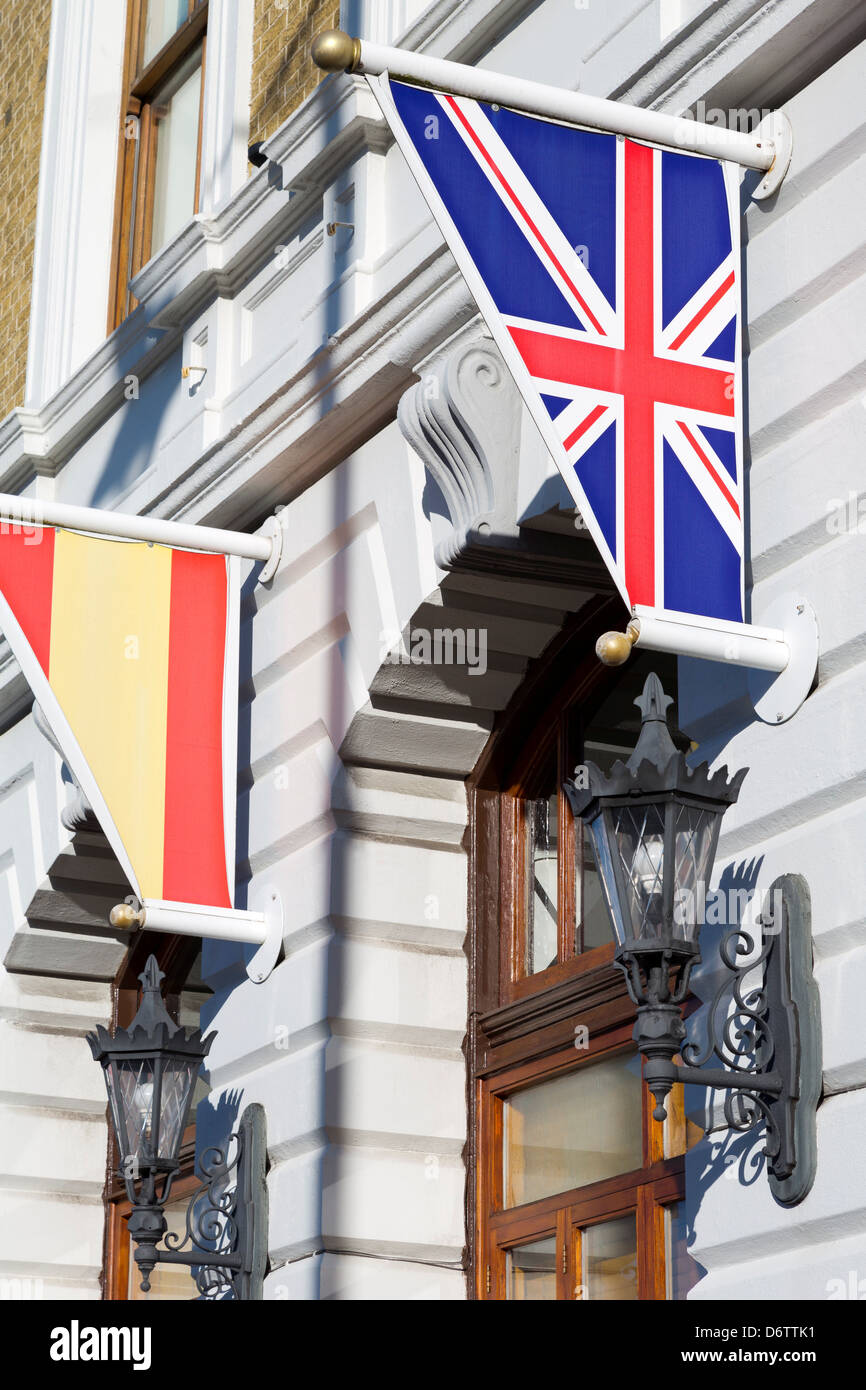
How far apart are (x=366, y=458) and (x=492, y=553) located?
1.10 metres

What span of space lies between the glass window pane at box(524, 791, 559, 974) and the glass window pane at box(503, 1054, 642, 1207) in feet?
1.58

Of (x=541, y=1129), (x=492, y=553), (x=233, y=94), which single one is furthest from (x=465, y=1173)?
(x=233, y=94)

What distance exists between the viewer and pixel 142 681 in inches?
305

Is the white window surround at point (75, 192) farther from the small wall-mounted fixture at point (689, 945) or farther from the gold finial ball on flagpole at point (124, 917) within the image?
the small wall-mounted fixture at point (689, 945)

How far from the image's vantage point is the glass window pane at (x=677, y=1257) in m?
6.03

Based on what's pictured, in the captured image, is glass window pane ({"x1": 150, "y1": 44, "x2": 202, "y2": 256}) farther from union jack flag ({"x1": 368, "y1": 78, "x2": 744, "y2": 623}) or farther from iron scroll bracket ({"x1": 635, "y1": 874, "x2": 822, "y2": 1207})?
iron scroll bracket ({"x1": 635, "y1": 874, "x2": 822, "y2": 1207})

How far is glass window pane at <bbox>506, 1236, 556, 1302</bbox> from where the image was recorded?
22.1 feet

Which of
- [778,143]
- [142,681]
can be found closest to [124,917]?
[142,681]

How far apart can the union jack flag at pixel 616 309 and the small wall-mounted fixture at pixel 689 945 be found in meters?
0.54

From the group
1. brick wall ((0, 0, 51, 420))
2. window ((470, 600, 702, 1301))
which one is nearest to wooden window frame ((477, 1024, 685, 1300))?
window ((470, 600, 702, 1301))

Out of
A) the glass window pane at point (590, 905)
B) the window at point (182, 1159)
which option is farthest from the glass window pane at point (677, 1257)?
the window at point (182, 1159)

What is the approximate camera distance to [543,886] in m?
7.36

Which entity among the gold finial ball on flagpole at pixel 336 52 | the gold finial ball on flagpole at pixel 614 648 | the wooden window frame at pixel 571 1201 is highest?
the gold finial ball on flagpole at pixel 336 52

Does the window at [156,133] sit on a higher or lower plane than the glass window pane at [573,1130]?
higher
